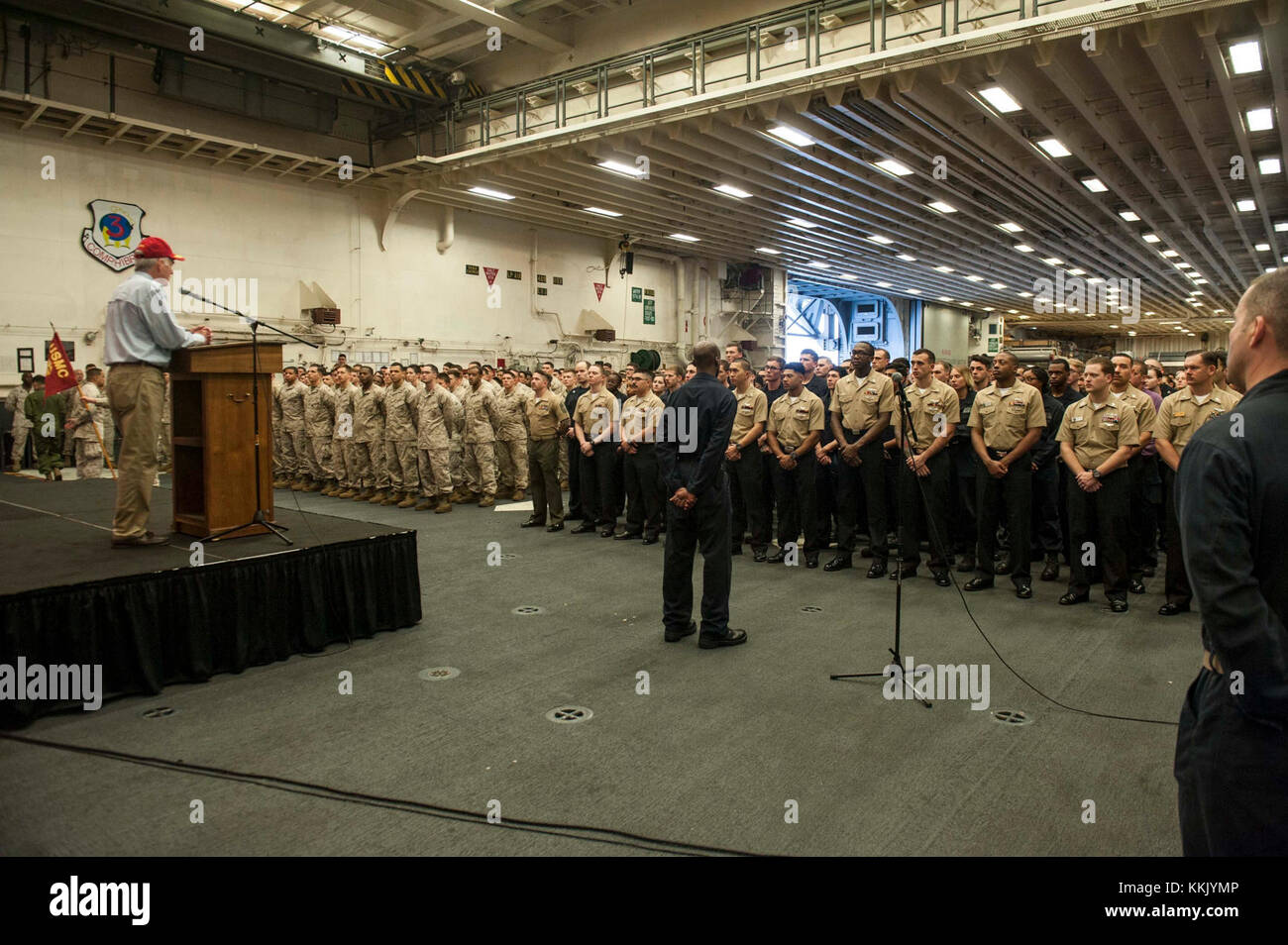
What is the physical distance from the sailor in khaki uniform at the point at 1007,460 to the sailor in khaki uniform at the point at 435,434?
5.82 metres

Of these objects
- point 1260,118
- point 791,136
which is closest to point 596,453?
point 791,136

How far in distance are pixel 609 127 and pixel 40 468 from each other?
331 inches

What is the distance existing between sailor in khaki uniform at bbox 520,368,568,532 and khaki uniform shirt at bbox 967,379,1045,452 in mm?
3913

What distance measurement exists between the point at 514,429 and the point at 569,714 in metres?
6.37

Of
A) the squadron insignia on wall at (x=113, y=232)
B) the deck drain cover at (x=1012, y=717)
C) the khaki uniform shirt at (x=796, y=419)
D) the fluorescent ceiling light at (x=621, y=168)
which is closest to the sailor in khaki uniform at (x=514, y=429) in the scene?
the khaki uniform shirt at (x=796, y=419)

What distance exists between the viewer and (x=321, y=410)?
10461 millimetres

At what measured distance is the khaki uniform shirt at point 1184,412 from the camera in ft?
16.1

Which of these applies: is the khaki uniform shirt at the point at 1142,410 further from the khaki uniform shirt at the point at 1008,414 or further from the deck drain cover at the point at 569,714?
the deck drain cover at the point at 569,714

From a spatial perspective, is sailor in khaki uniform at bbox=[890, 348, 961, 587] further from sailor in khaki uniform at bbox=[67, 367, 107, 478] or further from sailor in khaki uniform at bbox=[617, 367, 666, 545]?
sailor in khaki uniform at bbox=[67, 367, 107, 478]

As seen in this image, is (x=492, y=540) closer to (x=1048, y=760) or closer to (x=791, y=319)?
(x=1048, y=760)

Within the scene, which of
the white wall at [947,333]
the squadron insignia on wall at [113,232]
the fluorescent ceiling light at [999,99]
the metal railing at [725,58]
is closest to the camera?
the metal railing at [725,58]

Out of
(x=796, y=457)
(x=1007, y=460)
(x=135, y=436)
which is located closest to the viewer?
(x=135, y=436)

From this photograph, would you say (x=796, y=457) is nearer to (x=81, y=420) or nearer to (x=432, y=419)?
(x=432, y=419)

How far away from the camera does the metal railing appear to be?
8.55m
